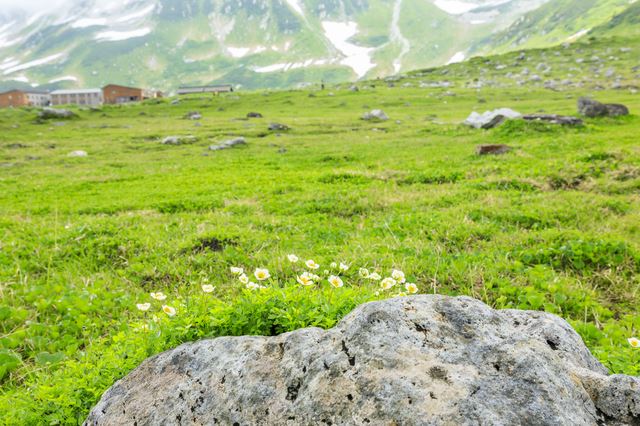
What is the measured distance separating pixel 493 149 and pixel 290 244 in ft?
43.6

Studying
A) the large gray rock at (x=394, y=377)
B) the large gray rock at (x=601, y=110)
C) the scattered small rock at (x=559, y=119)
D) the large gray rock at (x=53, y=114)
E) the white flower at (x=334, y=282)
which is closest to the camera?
the large gray rock at (x=394, y=377)

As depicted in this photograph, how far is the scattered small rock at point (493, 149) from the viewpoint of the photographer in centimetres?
1903

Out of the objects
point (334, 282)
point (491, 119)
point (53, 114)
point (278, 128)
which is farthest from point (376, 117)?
point (53, 114)

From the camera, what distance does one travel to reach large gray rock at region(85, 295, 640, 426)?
8.08ft

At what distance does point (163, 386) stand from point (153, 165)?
24.8 meters

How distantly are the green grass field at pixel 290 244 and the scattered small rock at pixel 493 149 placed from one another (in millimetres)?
519

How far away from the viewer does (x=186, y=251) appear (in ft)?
31.7

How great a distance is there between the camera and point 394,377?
2666 millimetres

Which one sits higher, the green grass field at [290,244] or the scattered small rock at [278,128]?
the scattered small rock at [278,128]

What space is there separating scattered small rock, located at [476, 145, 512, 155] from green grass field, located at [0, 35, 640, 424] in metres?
0.52

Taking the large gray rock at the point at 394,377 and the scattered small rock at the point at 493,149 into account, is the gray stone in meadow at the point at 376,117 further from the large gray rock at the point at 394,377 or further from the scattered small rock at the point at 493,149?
the large gray rock at the point at 394,377

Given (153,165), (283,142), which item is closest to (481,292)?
(153,165)

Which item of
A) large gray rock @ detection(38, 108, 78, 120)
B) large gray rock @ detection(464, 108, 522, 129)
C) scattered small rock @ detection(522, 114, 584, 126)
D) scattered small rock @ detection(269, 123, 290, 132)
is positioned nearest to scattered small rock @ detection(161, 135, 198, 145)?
scattered small rock @ detection(269, 123, 290, 132)

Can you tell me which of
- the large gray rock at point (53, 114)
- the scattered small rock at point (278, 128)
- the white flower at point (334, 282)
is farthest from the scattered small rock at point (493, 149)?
the large gray rock at point (53, 114)
